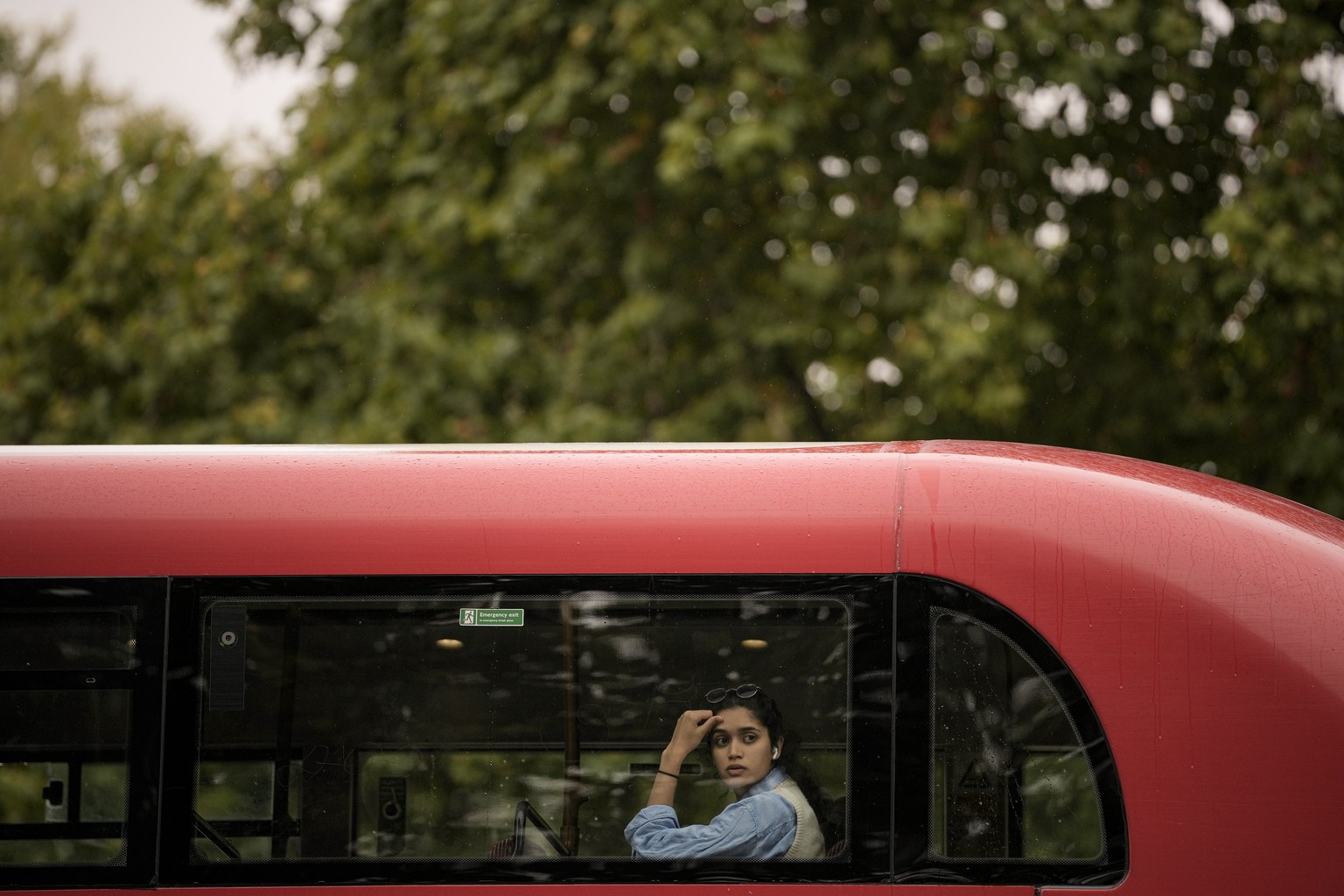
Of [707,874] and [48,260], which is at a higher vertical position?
[48,260]

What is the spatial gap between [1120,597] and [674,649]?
124 centimetres

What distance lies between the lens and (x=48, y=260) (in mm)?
13602

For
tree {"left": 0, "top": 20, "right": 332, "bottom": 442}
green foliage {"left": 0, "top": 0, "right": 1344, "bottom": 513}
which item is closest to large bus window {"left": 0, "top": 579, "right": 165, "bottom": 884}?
green foliage {"left": 0, "top": 0, "right": 1344, "bottom": 513}

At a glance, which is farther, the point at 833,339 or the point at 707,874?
the point at 833,339

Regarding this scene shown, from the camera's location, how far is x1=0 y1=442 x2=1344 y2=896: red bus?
3604 mm

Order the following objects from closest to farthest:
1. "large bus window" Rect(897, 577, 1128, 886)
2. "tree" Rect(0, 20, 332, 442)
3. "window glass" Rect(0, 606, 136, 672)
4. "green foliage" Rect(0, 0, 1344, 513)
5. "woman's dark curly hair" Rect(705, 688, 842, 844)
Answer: "large bus window" Rect(897, 577, 1128, 886)
"woman's dark curly hair" Rect(705, 688, 842, 844)
"window glass" Rect(0, 606, 136, 672)
"green foliage" Rect(0, 0, 1344, 513)
"tree" Rect(0, 20, 332, 442)

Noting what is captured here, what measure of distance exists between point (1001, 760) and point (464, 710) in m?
1.51

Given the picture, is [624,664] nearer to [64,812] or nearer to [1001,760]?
[1001,760]

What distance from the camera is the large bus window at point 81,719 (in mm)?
3781

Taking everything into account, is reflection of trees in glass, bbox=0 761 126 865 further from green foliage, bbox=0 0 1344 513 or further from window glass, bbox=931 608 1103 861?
green foliage, bbox=0 0 1344 513

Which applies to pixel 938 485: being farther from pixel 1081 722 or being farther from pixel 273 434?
pixel 273 434

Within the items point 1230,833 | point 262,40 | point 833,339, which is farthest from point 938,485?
point 262,40

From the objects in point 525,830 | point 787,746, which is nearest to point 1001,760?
point 787,746

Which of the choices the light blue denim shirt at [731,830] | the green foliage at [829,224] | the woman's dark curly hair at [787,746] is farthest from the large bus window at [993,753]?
the green foliage at [829,224]
